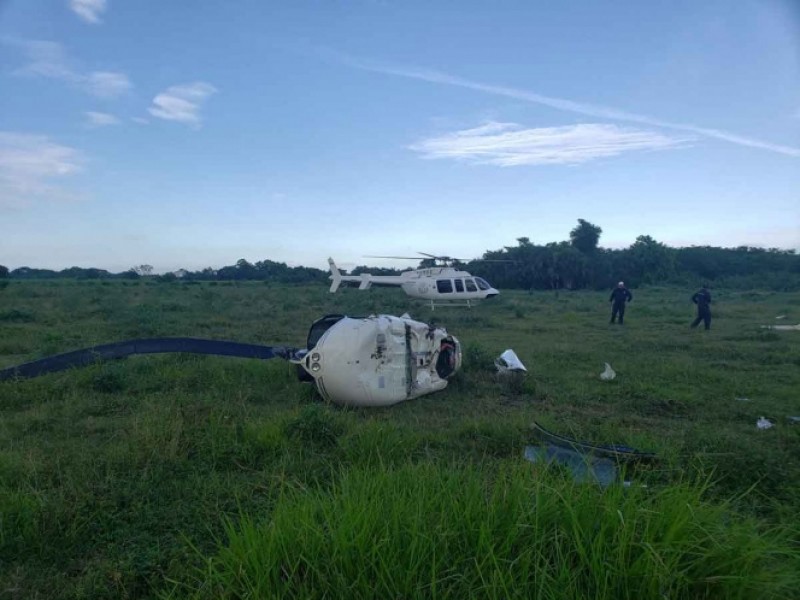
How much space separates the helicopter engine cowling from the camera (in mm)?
6840

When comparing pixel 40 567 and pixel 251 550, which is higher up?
pixel 251 550

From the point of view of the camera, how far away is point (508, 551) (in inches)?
95.5

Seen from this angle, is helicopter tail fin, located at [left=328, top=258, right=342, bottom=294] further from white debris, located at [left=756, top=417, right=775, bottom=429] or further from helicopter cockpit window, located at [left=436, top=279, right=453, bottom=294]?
white debris, located at [left=756, top=417, right=775, bottom=429]

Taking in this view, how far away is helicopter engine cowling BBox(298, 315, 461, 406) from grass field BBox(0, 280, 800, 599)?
33 centimetres

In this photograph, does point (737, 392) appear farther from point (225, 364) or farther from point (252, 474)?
point (225, 364)

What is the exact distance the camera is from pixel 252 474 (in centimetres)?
454

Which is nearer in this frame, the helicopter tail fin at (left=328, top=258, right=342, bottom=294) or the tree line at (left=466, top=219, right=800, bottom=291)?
the helicopter tail fin at (left=328, top=258, right=342, bottom=294)

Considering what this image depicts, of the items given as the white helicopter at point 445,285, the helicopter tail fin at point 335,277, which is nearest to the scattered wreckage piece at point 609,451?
the white helicopter at point 445,285

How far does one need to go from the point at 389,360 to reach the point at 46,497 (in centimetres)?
424

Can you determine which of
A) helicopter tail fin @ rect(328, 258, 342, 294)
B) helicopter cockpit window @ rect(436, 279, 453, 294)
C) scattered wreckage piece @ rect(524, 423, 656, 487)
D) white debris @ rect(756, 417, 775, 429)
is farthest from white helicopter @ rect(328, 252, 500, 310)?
scattered wreckage piece @ rect(524, 423, 656, 487)

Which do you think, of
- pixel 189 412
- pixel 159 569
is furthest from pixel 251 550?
pixel 189 412

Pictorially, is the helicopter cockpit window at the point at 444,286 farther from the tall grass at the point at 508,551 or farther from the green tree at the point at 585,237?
the green tree at the point at 585,237

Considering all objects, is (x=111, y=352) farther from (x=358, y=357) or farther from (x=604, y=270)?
(x=604, y=270)

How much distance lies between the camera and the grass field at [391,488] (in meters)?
2.35
